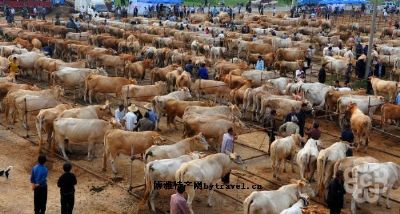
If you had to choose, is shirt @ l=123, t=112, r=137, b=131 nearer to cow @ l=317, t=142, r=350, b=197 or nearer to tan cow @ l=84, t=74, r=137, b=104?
tan cow @ l=84, t=74, r=137, b=104

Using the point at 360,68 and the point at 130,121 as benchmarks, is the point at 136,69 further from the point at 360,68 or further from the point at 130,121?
the point at 360,68

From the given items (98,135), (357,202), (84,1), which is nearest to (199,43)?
(98,135)

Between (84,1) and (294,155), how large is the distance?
139 feet

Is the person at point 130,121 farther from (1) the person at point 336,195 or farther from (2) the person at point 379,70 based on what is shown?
(2) the person at point 379,70

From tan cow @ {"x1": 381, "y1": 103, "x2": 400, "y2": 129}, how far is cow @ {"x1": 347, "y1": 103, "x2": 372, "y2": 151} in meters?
1.30

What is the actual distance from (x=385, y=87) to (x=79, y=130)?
13.0m

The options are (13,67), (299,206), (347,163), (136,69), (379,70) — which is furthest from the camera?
(379,70)

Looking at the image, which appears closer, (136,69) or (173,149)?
(173,149)

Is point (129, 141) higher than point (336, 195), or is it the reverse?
point (129, 141)

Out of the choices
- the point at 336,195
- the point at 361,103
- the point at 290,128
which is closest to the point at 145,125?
the point at 290,128

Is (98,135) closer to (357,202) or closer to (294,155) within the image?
(294,155)

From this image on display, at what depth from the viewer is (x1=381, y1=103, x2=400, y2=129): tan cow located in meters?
17.5

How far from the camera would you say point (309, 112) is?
18625 millimetres

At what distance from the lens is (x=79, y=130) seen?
1425 cm
